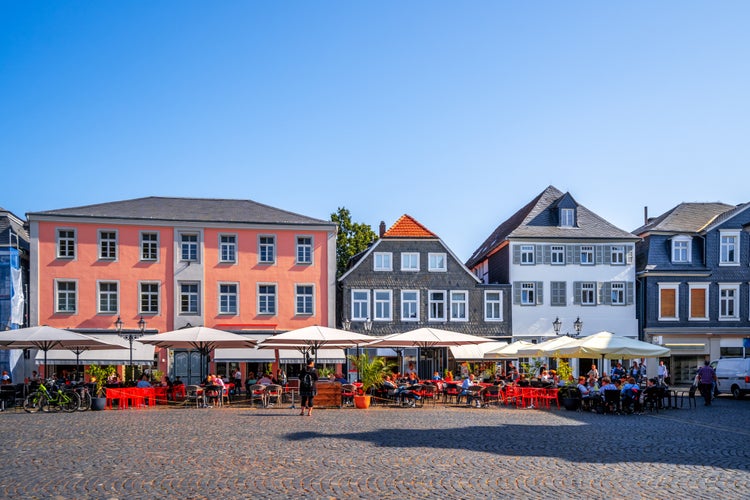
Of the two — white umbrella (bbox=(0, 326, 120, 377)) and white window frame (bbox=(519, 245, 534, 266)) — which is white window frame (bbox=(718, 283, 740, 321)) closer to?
white window frame (bbox=(519, 245, 534, 266))

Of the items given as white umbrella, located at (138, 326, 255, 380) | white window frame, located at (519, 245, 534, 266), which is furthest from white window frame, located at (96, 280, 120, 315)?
white window frame, located at (519, 245, 534, 266)

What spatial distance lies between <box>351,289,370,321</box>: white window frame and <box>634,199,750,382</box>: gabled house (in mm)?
15763

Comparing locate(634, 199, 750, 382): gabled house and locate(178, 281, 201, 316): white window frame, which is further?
locate(634, 199, 750, 382): gabled house

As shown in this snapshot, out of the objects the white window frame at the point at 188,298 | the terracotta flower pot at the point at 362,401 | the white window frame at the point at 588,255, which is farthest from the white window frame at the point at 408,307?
the terracotta flower pot at the point at 362,401

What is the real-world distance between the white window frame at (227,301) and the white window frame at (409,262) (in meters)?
8.81

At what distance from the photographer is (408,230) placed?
44469 millimetres

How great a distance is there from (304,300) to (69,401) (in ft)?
62.0

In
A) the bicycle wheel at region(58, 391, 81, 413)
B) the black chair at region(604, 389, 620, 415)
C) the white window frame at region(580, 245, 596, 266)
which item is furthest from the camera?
the white window frame at region(580, 245, 596, 266)

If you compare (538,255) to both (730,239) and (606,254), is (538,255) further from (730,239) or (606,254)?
(730,239)

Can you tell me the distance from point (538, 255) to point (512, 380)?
15059 mm

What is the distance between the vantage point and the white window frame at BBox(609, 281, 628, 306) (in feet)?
149

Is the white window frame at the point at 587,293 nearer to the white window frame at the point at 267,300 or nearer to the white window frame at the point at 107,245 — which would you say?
the white window frame at the point at 267,300

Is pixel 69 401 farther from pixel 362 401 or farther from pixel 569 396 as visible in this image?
pixel 569 396

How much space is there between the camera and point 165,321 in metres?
41.4
